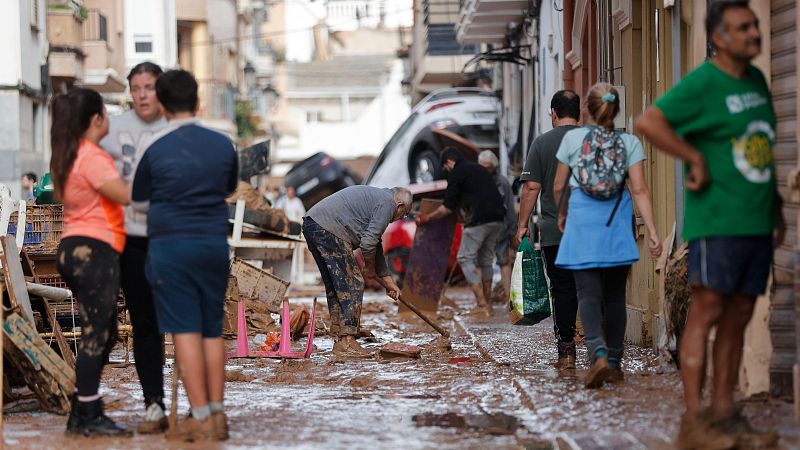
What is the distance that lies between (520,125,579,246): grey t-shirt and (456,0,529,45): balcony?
1248 cm

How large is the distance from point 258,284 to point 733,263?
9265 millimetres

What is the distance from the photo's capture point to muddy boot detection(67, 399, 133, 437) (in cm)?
714

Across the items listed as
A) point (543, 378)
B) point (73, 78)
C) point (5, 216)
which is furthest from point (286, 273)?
point (73, 78)

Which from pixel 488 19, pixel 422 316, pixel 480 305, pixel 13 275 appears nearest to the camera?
pixel 13 275

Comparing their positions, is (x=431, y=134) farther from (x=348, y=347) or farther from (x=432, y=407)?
(x=432, y=407)

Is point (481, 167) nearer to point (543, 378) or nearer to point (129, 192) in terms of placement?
point (543, 378)

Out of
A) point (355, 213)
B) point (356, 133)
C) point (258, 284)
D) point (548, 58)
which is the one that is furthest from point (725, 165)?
point (356, 133)

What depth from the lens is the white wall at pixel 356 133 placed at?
224 ft

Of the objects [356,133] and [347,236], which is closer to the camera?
[347,236]

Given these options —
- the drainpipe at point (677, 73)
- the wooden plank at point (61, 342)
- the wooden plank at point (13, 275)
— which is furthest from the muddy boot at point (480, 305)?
the wooden plank at point (13, 275)

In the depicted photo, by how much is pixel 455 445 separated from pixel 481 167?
33.3 feet

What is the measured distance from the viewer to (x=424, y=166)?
28.4m

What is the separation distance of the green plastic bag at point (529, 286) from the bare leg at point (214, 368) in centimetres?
396

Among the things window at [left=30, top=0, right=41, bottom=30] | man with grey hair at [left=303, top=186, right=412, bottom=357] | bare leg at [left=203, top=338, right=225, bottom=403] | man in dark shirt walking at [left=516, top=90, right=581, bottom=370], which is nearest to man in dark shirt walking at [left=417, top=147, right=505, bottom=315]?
man with grey hair at [left=303, top=186, right=412, bottom=357]
